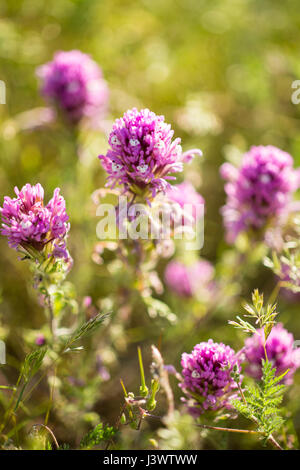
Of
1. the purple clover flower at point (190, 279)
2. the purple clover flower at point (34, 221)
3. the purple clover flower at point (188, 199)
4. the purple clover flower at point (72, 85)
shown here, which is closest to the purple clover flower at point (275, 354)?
the purple clover flower at point (188, 199)

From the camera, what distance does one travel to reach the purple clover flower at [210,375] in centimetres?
145

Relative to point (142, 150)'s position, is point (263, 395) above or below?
below

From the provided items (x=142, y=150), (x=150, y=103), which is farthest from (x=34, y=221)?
(x=150, y=103)

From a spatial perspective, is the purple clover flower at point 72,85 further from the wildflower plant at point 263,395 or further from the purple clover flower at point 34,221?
the wildflower plant at point 263,395

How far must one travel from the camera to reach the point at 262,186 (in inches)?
79.8

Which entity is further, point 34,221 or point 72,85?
point 72,85

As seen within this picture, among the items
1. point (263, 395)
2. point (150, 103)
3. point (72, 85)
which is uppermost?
point (150, 103)

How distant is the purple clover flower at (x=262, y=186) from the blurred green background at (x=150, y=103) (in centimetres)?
37

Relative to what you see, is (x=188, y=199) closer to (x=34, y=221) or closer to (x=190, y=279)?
(x=190, y=279)

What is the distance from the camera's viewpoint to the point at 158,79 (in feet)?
11.0

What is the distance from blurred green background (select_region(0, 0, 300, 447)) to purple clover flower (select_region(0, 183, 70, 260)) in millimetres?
946

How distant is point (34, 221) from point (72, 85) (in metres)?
1.27

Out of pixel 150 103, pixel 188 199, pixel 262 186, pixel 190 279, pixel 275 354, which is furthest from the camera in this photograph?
pixel 150 103

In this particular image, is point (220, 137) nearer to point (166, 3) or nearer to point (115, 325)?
point (166, 3)
